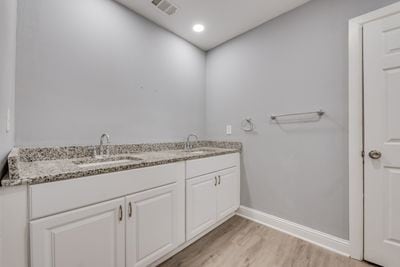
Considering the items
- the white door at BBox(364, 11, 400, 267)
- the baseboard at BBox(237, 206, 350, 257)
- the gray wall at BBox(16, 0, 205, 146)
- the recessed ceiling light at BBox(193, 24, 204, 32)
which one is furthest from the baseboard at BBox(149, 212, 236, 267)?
the recessed ceiling light at BBox(193, 24, 204, 32)

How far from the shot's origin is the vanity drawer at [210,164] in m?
1.67

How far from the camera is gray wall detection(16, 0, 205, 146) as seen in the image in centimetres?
135

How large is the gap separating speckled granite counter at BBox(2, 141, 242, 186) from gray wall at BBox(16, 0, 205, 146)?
8 cm

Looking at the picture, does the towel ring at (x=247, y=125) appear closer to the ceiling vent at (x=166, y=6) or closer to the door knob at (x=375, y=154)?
the door knob at (x=375, y=154)

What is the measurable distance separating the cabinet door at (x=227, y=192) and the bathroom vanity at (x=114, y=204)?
0.03 meters

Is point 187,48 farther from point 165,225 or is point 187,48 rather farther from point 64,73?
point 165,225

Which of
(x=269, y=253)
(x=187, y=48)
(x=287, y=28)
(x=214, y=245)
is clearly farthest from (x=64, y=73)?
(x=269, y=253)

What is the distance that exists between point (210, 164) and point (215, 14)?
65.1 inches

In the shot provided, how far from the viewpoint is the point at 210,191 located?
1.86 metres

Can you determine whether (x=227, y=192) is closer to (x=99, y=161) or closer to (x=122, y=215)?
(x=122, y=215)

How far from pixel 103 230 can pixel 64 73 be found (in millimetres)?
1281

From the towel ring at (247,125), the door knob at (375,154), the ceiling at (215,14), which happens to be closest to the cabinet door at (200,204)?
the towel ring at (247,125)

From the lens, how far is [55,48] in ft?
4.74

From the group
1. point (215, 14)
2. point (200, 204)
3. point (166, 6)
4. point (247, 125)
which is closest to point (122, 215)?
point (200, 204)
